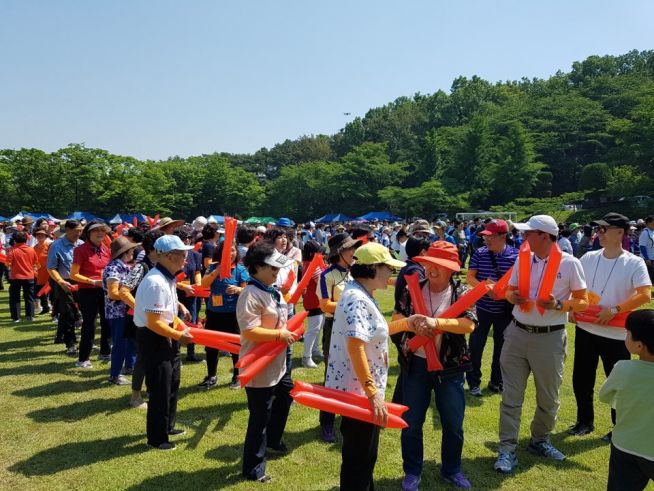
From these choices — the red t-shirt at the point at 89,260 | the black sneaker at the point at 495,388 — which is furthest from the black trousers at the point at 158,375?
the black sneaker at the point at 495,388

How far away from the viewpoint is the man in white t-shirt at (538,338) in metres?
4.38

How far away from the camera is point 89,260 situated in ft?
23.5

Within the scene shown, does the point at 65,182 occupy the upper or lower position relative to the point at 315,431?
upper

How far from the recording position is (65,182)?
161ft

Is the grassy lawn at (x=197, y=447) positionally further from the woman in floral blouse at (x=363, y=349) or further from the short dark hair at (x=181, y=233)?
the short dark hair at (x=181, y=233)

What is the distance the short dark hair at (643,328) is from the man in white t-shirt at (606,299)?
72.9 inches

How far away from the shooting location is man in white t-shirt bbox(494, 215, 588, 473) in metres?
4.38

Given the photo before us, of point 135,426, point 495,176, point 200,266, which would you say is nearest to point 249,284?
point 135,426

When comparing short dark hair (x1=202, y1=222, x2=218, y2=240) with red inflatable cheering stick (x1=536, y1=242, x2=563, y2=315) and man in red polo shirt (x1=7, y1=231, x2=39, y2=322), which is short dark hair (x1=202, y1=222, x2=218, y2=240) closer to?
red inflatable cheering stick (x1=536, y1=242, x2=563, y2=315)

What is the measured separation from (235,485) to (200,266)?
4.39m

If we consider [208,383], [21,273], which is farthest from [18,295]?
[208,383]

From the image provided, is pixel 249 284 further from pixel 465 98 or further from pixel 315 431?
pixel 465 98

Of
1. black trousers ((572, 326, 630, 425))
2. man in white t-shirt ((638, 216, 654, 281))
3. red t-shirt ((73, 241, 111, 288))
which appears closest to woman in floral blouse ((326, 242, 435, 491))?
black trousers ((572, 326, 630, 425))

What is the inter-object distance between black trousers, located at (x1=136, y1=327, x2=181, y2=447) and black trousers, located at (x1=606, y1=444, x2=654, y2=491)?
12.5 ft
